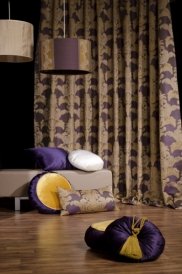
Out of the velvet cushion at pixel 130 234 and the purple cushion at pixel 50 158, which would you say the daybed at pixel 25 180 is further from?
the velvet cushion at pixel 130 234

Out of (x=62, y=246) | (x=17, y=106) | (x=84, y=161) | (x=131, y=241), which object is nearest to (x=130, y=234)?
(x=131, y=241)

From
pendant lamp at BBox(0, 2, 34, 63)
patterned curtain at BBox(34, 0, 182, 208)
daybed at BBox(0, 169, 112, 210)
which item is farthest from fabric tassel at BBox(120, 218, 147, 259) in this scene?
patterned curtain at BBox(34, 0, 182, 208)

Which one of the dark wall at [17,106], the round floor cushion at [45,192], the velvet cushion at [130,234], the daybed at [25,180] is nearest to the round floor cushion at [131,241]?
the velvet cushion at [130,234]

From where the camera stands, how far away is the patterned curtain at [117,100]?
564cm

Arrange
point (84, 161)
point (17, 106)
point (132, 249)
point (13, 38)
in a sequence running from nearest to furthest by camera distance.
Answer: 1. point (132, 249)
2. point (13, 38)
3. point (84, 161)
4. point (17, 106)

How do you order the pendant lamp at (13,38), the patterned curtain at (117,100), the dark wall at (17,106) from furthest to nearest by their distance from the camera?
the dark wall at (17,106), the patterned curtain at (117,100), the pendant lamp at (13,38)

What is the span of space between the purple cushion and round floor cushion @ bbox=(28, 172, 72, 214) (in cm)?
19

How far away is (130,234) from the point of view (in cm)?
328

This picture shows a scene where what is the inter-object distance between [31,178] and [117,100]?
142 cm

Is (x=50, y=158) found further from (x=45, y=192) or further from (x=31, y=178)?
(x=45, y=192)

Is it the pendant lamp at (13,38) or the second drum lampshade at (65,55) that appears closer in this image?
the pendant lamp at (13,38)

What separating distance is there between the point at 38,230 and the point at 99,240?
2.86 ft

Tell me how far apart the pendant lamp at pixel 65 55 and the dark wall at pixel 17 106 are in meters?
1.65

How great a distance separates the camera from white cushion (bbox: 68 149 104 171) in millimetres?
5242
